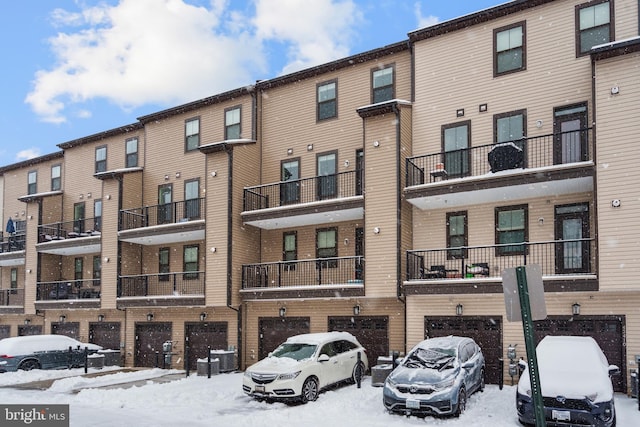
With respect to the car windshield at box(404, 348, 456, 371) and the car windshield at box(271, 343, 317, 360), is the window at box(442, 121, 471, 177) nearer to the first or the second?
the car windshield at box(404, 348, 456, 371)

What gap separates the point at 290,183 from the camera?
24.4 meters

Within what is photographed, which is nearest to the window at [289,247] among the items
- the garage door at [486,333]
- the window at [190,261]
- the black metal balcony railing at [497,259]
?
the window at [190,261]

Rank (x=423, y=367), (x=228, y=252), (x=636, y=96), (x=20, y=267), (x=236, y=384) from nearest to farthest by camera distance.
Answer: (x=423, y=367) < (x=636, y=96) < (x=236, y=384) < (x=228, y=252) < (x=20, y=267)

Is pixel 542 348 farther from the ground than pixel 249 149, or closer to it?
closer to it

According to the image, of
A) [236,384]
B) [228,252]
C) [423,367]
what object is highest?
[228,252]

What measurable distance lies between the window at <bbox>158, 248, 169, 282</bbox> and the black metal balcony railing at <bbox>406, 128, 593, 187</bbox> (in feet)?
43.2

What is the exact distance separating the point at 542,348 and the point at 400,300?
6.76 m

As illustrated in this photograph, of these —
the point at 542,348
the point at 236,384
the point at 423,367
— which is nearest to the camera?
the point at 542,348

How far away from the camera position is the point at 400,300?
66.4 feet

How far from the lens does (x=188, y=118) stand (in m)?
28.0

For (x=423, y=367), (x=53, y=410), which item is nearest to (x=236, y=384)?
(x=53, y=410)

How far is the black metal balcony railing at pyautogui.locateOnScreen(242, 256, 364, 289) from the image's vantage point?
888 inches

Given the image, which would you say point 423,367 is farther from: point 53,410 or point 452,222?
point 53,410

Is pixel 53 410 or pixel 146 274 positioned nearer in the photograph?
pixel 53 410
